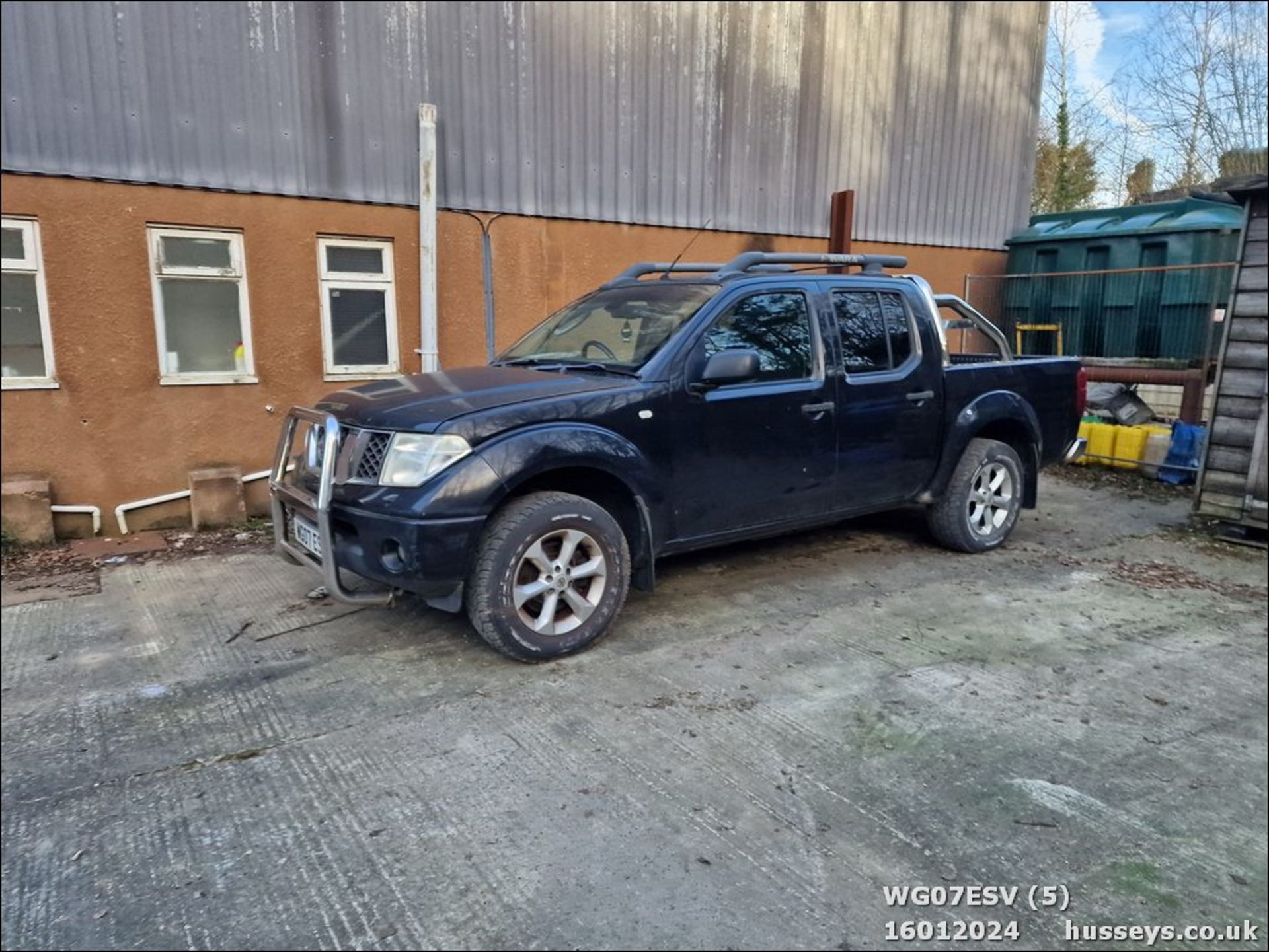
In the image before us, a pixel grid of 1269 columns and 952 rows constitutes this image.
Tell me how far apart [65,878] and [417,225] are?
597 centimetres

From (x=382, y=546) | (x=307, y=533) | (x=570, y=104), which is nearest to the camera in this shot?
(x=382, y=546)

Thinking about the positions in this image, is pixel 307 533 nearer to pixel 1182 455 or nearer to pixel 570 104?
pixel 570 104

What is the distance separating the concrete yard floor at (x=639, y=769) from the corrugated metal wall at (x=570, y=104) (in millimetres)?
3695

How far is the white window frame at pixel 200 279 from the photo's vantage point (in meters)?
6.23

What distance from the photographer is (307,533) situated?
12.6 ft

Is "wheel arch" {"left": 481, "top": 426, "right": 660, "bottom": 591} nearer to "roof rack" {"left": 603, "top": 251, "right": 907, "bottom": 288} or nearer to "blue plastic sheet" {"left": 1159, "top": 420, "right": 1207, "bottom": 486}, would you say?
"roof rack" {"left": 603, "top": 251, "right": 907, "bottom": 288}

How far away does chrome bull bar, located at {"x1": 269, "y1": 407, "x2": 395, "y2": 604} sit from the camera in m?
3.54

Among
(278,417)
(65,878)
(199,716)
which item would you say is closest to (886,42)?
(278,417)

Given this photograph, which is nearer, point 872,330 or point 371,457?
point 371,457

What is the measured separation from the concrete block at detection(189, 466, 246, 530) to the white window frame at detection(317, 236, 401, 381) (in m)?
1.21

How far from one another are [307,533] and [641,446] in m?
1.66

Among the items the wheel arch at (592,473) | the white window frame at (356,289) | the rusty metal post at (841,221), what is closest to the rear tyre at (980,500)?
the wheel arch at (592,473)

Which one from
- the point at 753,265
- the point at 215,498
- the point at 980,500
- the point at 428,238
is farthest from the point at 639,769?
the point at 428,238

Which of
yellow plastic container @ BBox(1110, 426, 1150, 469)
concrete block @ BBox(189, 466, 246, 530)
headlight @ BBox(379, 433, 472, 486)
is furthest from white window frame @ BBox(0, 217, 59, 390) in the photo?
yellow plastic container @ BBox(1110, 426, 1150, 469)
